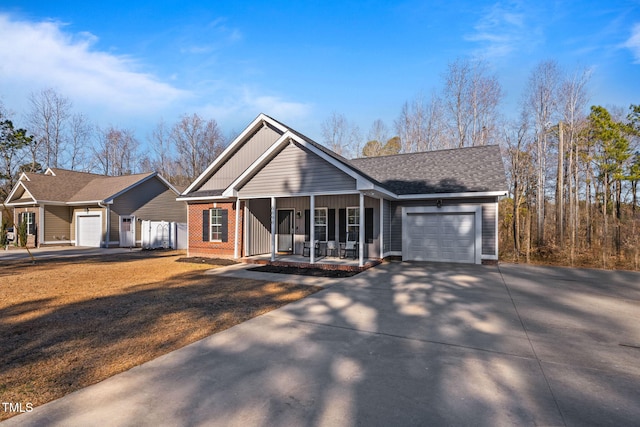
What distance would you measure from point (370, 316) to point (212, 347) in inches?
113

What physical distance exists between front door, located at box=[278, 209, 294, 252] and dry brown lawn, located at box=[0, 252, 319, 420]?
5322mm

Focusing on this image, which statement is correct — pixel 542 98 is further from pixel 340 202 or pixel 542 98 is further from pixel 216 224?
pixel 216 224

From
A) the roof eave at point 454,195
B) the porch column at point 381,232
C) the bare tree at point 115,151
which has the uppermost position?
the bare tree at point 115,151

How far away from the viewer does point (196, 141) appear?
37.8m

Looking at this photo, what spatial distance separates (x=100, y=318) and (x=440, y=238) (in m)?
11.6

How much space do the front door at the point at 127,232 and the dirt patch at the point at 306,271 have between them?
14.2 m

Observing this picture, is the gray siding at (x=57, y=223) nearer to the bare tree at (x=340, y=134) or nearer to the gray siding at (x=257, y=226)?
the gray siding at (x=257, y=226)

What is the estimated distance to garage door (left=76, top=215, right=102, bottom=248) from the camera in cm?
2144

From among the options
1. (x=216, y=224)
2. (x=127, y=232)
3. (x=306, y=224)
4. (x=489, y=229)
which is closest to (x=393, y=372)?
(x=489, y=229)

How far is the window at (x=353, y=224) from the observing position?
1345 cm

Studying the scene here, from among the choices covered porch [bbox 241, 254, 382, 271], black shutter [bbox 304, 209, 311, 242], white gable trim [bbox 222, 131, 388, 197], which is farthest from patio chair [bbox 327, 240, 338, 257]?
white gable trim [bbox 222, 131, 388, 197]

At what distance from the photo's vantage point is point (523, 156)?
2427 cm

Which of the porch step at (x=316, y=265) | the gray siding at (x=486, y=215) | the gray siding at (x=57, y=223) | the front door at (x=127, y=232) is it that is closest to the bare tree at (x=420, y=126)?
the gray siding at (x=486, y=215)

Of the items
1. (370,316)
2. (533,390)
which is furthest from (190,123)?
(533,390)
